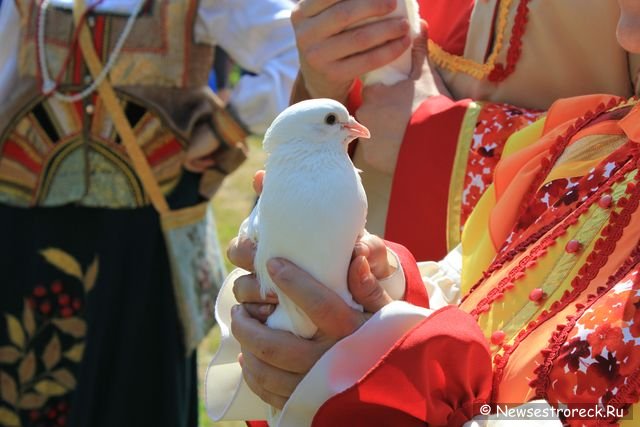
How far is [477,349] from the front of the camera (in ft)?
3.17

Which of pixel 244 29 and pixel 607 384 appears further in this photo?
pixel 244 29

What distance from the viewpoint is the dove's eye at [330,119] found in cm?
104

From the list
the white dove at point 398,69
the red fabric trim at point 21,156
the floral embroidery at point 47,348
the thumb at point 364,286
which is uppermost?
the white dove at point 398,69

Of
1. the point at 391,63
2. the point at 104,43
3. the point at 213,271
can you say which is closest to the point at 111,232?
the point at 213,271

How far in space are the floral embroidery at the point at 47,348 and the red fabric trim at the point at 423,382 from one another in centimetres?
156

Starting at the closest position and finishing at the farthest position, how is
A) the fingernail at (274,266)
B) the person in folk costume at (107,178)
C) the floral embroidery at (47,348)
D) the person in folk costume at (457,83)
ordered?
the fingernail at (274,266) < the person in folk costume at (457,83) < the person in folk costume at (107,178) < the floral embroidery at (47,348)

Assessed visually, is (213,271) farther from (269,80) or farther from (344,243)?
(344,243)

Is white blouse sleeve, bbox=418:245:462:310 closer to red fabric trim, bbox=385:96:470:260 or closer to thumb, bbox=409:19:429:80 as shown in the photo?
red fabric trim, bbox=385:96:470:260

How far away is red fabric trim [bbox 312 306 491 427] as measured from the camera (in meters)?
0.93

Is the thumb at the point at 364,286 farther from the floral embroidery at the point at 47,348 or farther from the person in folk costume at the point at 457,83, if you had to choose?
the floral embroidery at the point at 47,348

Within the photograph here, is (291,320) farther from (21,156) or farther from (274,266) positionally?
(21,156)

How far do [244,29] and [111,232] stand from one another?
1.94 feet

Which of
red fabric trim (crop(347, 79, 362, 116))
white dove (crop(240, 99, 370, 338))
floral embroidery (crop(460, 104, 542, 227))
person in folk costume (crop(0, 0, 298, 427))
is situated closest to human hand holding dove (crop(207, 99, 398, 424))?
white dove (crop(240, 99, 370, 338))

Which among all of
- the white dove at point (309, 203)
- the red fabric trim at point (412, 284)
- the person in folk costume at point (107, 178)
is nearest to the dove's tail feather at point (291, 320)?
the white dove at point (309, 203)
